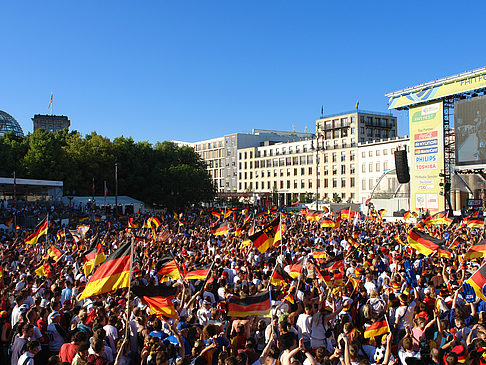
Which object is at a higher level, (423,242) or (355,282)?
(423,242)

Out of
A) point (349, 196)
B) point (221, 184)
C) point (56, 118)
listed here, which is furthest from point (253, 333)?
point (56, 118)

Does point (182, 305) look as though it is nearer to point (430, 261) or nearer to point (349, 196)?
point (430, 261)

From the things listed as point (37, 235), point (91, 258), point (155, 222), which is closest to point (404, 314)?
point (91, 258)

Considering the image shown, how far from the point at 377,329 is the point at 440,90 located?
44.2 m

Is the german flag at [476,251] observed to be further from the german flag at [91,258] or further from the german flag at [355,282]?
the german flag at [91,258]

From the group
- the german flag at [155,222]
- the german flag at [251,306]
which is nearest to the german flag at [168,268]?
the german flag at [251,306]

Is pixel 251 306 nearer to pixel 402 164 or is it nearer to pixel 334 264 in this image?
pixel 334 264

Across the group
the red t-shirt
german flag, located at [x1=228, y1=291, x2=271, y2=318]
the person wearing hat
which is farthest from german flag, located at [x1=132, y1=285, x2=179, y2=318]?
the person wearing hat

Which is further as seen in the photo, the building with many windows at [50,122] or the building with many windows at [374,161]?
the building with many windows at [50,122]

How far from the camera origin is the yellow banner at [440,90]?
42.6m

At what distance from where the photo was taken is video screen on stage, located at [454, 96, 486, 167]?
125ft

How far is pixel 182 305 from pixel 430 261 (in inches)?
315

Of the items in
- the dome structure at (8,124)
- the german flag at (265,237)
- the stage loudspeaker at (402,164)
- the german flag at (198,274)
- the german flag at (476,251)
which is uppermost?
the dome structure at (8,124)

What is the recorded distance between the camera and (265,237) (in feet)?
44.1
